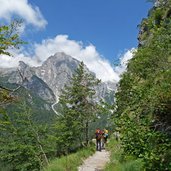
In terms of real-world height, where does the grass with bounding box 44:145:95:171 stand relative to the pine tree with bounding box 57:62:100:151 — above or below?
below

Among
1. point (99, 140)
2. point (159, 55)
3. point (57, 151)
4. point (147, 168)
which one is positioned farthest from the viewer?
point (57, 151)

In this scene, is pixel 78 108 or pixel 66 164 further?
pixel 78 108

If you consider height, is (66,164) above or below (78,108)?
below

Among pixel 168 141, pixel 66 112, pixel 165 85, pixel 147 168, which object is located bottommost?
pixel 147 168

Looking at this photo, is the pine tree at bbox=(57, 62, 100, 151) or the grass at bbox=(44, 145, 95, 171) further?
the pine tree at bbox=(57, 62, 100, 151)

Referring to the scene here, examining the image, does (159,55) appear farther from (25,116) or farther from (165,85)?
(25,116)

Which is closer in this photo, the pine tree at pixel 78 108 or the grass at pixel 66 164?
the grass at pixel 66 164

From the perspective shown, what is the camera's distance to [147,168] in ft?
33.0

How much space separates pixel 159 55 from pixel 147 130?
4.09 metres

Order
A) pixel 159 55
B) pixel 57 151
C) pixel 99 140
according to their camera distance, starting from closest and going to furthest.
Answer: pixel 159 55 → pixel 99 140 → pixel 57 151

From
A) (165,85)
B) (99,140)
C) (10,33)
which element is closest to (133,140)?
(165,85)

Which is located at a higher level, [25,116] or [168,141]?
[25,116]

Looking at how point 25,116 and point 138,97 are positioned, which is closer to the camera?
point 138,97

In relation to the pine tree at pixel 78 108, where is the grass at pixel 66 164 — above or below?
below
